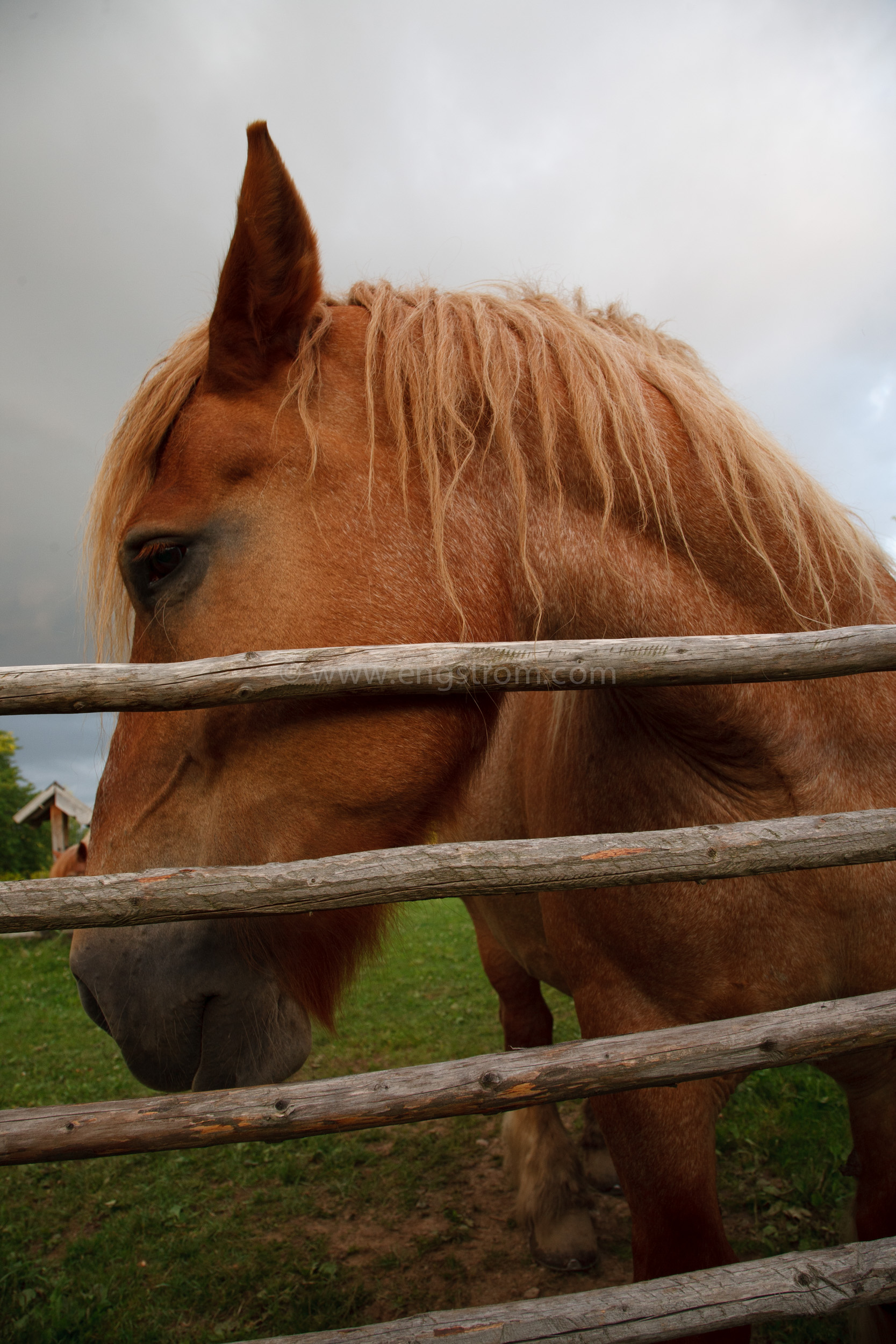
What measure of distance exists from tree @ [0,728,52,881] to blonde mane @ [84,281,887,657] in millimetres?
22608

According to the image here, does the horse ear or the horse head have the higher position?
the horse ear

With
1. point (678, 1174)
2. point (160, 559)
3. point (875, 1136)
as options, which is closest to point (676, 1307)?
point (678, 1174)

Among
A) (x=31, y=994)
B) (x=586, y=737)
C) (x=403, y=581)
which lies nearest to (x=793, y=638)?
(x=586, y=737)

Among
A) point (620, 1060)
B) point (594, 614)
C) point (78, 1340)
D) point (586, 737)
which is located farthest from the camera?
point (78, 1340)

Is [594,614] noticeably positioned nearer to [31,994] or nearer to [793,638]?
[793,638]

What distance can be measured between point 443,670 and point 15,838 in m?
27.4

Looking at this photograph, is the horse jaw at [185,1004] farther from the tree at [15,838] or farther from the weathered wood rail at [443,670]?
the tree at [15,838]

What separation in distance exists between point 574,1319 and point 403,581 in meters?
1.51

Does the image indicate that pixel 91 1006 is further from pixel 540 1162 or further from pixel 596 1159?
pixel 596 1159

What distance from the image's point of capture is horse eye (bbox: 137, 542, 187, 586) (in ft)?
5.49

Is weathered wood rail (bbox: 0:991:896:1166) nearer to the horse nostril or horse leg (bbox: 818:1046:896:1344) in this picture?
the horse nostril

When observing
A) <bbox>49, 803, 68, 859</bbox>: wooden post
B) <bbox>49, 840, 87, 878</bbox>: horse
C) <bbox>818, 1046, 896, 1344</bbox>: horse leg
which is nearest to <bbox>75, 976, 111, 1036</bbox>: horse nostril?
<bbox>818, 1046, 896, 1344</bbox>: horse leg

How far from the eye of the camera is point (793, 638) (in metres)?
1.53

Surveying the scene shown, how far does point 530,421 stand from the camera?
1817 mm
